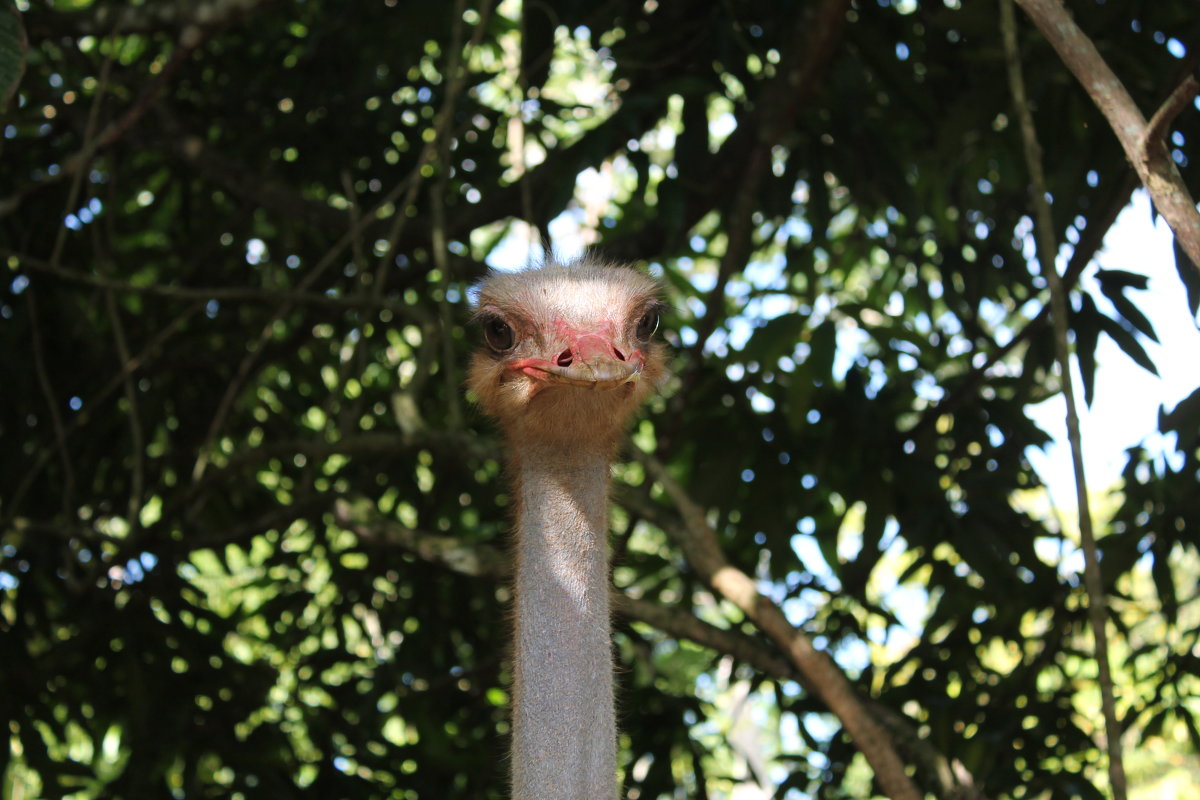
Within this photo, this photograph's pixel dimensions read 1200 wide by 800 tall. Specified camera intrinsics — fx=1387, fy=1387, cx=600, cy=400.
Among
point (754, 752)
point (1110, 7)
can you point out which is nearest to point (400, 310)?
point (1110, 7)

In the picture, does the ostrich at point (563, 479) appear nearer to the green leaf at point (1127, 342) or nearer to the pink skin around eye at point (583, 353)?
the pink skin around eye at point (583, 353)

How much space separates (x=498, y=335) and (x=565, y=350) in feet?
0.78

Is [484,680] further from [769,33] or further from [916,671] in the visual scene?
[769,33]

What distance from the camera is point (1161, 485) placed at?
3.03 meters

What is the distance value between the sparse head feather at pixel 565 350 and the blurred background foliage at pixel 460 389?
75cm

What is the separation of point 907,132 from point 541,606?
91.7 inches

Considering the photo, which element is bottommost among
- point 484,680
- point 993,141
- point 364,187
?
point 484,680

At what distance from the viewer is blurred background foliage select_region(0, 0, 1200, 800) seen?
3.14 m

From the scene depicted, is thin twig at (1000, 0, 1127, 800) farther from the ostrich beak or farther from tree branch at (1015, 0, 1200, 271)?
the ostrich beak

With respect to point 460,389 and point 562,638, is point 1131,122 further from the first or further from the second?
point 460,389

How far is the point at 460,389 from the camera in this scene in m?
3.72

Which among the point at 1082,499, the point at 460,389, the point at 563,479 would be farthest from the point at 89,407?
the point at 1082,499

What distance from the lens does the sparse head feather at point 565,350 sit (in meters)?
1.90

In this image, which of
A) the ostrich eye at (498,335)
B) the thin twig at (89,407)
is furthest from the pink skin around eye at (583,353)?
the thin twig at (89,407)
